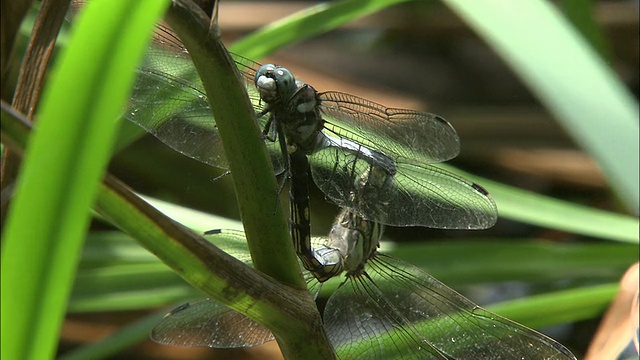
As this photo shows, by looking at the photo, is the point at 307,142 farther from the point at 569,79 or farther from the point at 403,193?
the point at 569,79

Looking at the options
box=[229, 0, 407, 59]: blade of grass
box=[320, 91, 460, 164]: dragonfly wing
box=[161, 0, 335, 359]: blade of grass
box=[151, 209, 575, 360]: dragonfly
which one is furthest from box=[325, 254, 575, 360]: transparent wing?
box=[229, 0, 407, 59]: blade of grass

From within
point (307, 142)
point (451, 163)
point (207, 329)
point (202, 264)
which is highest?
point (451, 163)

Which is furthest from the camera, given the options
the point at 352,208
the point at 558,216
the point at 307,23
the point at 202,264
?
the point at 558,216

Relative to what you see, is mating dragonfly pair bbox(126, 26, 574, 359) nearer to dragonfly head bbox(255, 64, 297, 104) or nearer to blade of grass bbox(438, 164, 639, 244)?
dragonfly head bbox(255, 64, 297, 104)

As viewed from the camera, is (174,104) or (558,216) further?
(558,216)

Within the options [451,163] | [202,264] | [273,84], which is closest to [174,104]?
[273,84]

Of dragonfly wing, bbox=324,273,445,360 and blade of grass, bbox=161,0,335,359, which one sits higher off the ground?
blade of grass, bbox=161,0,335,359

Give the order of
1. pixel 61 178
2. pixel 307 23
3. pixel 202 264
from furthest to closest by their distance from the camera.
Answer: pixel 307 23 → pixel 202 264 → pixel 61 178
